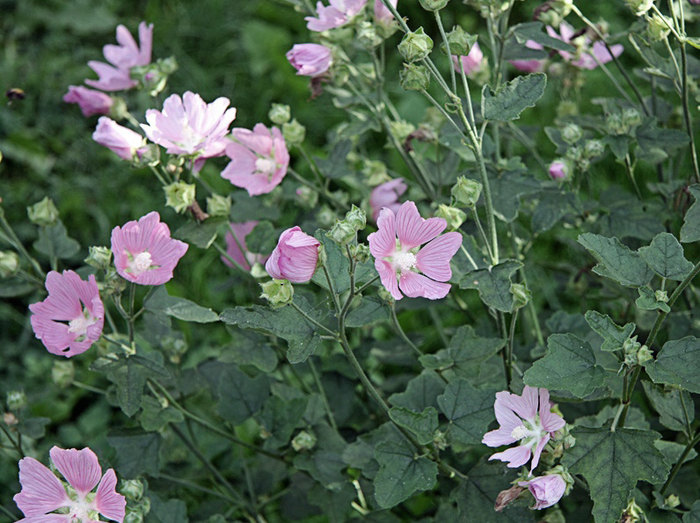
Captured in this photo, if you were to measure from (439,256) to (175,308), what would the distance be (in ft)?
1.70

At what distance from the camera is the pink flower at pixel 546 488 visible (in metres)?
1.28

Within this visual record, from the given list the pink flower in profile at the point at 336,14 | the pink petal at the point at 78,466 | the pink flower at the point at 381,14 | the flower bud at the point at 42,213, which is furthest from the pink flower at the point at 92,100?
the pink petal at the point at 78,466

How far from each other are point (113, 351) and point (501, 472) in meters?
0.83

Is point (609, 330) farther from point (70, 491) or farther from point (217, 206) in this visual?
point (70, 491)

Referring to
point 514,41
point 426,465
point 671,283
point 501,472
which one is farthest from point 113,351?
point 671,283

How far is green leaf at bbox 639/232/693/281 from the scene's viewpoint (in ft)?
4.28

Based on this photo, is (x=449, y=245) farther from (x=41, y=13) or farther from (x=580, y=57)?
(x=41, y=13)

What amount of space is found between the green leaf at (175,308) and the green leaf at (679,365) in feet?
2.55

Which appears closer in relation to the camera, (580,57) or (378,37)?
(378,37)

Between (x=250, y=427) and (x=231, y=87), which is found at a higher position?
(x=231, y=87)

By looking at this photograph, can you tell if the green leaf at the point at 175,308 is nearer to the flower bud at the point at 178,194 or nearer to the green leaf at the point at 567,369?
the flower bud at the point at 178,194

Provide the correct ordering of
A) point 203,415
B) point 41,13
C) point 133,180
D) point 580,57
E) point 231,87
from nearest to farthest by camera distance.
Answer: point 580,57
point 203,415
point 133,180
point 231,87
point 41,13

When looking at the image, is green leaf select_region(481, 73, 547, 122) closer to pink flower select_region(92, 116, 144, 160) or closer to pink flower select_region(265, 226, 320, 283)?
pink flower select_region(265, 226, 320, 283)

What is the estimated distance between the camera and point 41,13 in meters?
3.89
